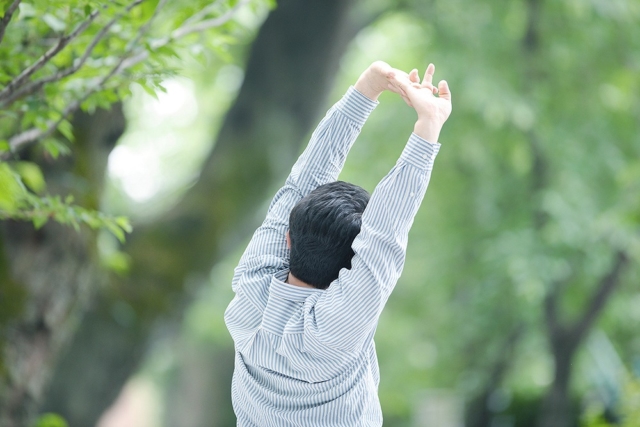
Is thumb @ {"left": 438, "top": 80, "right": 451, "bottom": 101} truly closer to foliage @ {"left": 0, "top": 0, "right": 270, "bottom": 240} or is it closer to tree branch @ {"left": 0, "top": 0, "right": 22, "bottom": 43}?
foliage @ {"left": 0, "top": 0, "right": 270, "bottom": 240}

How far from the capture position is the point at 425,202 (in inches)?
348

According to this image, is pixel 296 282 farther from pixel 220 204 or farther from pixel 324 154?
pixel 220 204

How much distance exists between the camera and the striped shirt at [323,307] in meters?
1.34

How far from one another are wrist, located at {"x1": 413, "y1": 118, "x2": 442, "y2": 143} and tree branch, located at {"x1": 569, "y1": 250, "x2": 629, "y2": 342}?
18.6 feet

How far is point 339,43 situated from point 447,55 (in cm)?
110

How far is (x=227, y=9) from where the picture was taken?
2195 millimetres

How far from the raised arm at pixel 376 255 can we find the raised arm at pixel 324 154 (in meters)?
0.26

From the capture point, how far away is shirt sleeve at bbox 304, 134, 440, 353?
1.33 meters

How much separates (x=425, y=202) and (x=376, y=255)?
7586 millimetres

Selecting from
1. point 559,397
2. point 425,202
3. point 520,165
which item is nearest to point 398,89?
point 520,165

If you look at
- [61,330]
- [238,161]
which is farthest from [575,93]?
[61,330]

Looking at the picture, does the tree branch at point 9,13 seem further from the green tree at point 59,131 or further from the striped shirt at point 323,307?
the striped shirt at point 323,307

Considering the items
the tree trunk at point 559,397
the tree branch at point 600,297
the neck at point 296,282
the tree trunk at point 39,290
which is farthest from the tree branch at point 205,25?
the tree trunk at point 559,397

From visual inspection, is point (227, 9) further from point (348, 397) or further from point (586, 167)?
point (586, 167)
